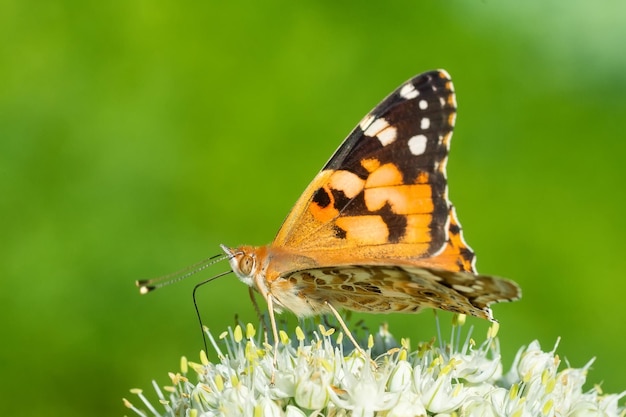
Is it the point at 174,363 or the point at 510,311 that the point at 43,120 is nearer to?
the point at 174,363

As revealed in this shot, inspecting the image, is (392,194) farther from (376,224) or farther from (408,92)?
(408,92)

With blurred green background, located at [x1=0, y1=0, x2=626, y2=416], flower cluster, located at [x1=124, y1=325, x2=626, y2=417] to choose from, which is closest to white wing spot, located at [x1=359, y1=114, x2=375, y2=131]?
flower cluster, located at [x1=124, y1=325, x2=626, y2=417]

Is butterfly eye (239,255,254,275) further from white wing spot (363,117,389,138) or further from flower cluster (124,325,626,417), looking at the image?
white wing spot (363,117,389,138)

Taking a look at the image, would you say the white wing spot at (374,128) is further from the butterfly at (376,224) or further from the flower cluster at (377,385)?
the flower cluster at (377,385)

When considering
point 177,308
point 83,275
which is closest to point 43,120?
point 83,275

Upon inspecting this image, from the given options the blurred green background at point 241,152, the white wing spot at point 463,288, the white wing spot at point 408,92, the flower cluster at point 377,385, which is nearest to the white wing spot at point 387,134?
the white wing spot at point 408,92

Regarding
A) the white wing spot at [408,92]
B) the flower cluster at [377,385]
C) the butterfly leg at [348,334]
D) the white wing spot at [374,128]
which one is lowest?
the flower cluster at [377,385]

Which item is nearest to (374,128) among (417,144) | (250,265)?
(417,144)
